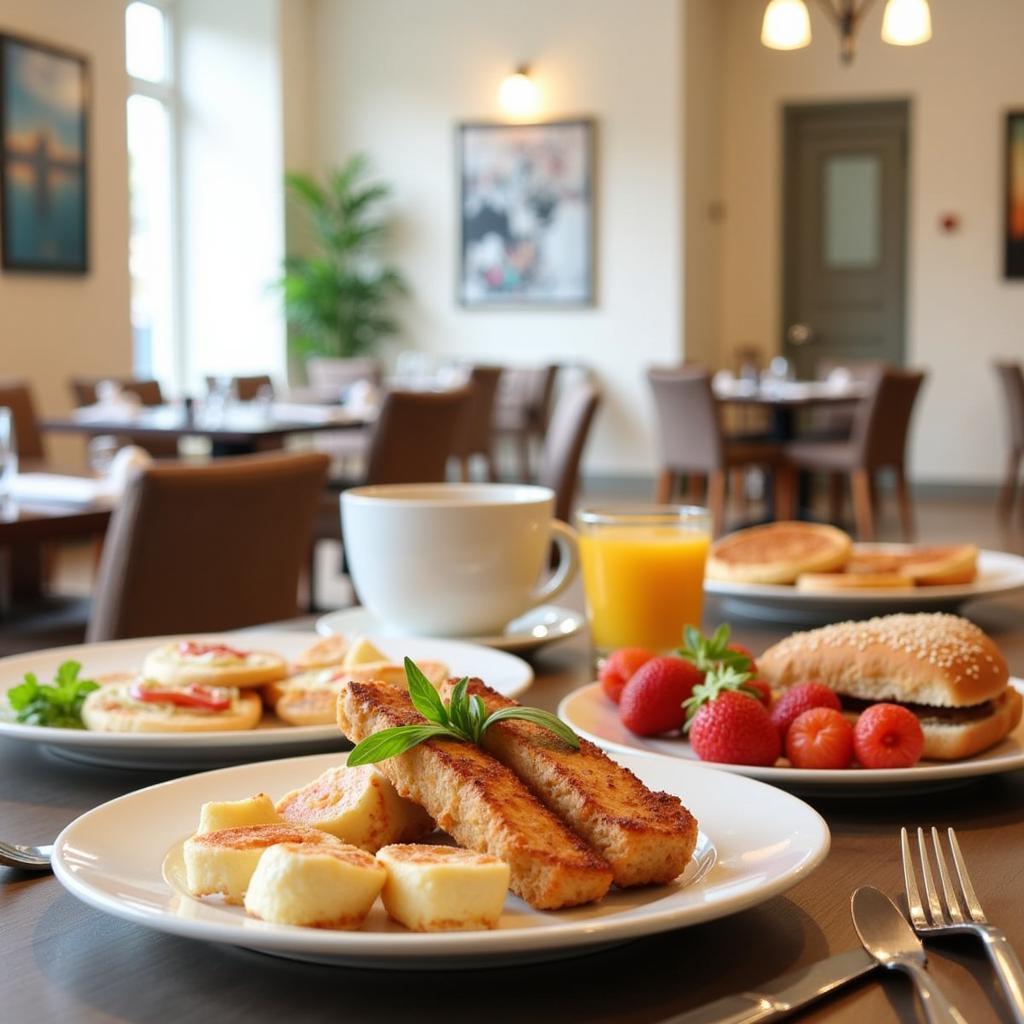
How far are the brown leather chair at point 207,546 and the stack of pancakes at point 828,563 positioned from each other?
755mm

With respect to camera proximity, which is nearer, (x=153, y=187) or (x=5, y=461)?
(x=5, y=461)

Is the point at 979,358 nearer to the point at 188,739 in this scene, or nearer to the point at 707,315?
the point at 707,315

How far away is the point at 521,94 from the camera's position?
901cm

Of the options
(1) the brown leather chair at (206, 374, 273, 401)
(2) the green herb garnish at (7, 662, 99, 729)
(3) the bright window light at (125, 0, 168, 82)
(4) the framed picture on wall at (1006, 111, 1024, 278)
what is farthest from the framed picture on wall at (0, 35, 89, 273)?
(2) the green herb garnish at (7, 662, 99, 729)

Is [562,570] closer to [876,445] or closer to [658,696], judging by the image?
[658,696]

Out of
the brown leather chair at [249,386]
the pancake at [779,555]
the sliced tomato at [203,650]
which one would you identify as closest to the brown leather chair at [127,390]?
the brown leather chair at [249,386]

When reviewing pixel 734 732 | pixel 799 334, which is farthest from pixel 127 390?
pixel 734 732

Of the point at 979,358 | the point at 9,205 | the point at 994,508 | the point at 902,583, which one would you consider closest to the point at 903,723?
the point at 902,583

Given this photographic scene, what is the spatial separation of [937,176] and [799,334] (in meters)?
1.31

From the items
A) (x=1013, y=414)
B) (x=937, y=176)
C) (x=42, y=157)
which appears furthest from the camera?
(x=937, y=176)

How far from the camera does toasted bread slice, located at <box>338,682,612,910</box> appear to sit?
54cm

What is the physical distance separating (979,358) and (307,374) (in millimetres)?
4373

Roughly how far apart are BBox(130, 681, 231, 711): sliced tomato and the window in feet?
26.7

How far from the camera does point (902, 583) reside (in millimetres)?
1366
